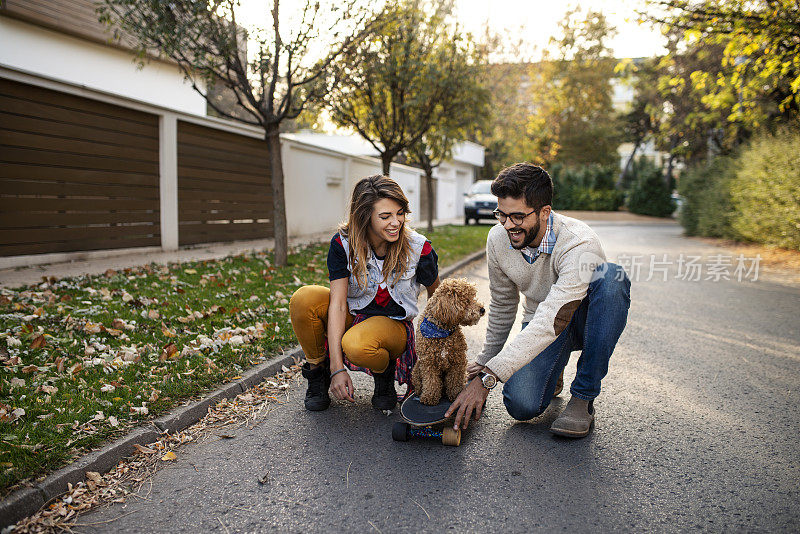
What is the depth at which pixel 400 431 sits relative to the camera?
3346mm

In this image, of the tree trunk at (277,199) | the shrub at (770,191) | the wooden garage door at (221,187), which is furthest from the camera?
the shrub at (770,191)

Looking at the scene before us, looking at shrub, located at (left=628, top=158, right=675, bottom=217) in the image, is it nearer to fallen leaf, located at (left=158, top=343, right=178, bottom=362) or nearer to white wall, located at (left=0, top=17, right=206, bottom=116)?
white wall, located at (left=0, top=17, right=206, bottom=116)

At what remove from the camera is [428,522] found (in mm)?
2527

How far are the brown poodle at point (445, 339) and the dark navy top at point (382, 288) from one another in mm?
413

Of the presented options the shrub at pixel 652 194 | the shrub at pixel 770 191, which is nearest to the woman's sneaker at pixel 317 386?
the shrub at pixel 770 191

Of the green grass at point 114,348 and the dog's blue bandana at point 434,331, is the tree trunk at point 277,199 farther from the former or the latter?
the dog's blue bandana at point 434,331

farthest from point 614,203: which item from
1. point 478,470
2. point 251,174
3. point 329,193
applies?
point 478,470

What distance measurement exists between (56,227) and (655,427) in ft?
29.1

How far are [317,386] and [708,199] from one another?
68.2ft

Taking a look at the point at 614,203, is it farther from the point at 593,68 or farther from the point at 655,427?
the point at 655,427

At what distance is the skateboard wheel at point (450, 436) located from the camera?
3.27 meters

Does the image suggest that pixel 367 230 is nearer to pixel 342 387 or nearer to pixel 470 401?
pixel 342 387

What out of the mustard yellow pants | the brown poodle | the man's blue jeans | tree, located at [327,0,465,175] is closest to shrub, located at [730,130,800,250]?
tree, located at [327,0,465,175]

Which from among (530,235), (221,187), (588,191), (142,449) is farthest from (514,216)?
(588,191)
